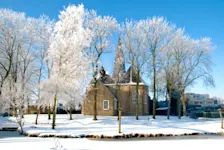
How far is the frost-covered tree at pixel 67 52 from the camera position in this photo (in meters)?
22.5

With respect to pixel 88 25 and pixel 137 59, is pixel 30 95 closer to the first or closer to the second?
pixel 88 25

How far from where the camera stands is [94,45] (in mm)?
30406

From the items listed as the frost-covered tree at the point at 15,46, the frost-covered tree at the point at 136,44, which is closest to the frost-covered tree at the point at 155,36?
the frost-covered tree at the point at 136,44

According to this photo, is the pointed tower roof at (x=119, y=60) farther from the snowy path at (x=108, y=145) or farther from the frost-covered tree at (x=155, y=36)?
the snowy path at (x=108, y=145)

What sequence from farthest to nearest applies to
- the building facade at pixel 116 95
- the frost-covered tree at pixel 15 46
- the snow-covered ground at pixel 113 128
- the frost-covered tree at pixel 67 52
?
the building facade at pixel 116 95 < the frost-covered tree at pixel 15 46 < the frost-covered tree at pixel 67 52 < the snow-covered ground at pixel 113 128

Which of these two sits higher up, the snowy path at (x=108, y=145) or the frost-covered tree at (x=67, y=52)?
the frost-covered tree at (x=67, y=52)

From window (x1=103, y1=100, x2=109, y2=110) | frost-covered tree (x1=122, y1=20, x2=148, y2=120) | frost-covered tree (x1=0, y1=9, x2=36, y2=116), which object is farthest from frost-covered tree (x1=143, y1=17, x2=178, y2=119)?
frost-covered tree (x1=0, y1=9, x2=36, y2=116)

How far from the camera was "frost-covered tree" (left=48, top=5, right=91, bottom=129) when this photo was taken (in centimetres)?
2252

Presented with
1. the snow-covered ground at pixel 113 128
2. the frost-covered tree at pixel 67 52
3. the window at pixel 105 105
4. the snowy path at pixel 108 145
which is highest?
the frost-covered tree at pixel 67 52

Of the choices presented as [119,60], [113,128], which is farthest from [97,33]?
[113,128]

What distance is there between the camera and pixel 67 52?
76.1ft

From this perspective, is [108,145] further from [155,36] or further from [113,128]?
[155,36]

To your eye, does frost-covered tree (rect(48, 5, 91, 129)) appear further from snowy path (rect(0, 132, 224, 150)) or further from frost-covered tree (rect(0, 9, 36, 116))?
snowy path (rect(0, 132, 224, 150))

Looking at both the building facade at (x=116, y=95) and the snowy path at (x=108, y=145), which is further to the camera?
the building facade at (x=116, y=95)
